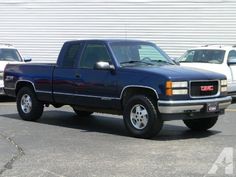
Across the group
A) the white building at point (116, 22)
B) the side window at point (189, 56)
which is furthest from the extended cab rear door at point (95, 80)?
the white building at point (116, 22)

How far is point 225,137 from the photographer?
10.0 m

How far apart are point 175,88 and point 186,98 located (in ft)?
0.92

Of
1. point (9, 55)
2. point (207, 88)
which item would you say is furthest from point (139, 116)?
point (9, 55)

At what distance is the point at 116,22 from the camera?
24.1 m

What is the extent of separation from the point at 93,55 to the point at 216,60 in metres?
5.58

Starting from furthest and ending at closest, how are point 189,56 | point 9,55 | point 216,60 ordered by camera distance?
1. point 9,55
2. point 189,56
3. point 216,60

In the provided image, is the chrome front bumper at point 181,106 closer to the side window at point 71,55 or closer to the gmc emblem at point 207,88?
the gmc emblem at point 207,88

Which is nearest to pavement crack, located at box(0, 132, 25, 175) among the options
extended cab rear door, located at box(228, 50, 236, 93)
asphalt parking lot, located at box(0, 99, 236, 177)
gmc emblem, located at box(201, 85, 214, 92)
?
A: asphalt parking lot, located at box(0, 99, 236, 177)

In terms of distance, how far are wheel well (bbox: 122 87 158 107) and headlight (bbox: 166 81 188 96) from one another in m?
0.29

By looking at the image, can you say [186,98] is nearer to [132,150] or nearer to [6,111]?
[132,150]

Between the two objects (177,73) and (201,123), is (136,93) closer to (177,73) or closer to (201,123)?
(177,73)

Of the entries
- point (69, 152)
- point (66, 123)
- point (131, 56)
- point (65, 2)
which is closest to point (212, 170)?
point (69, 152)

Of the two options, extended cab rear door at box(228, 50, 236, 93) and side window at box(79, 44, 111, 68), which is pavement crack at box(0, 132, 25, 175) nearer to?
side window at box(79, 44, 111, 68)

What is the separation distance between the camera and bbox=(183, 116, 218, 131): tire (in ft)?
35.3
